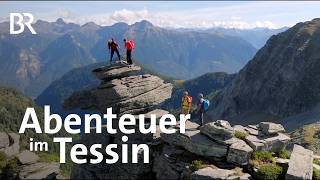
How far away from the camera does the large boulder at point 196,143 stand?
43062 mm

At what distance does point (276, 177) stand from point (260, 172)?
1480 millimetres

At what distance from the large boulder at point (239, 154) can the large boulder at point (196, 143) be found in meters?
0.77

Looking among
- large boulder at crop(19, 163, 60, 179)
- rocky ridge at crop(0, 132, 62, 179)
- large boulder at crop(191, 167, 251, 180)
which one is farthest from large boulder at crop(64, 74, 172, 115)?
large boulder at crop(191, 167, 251, 180)

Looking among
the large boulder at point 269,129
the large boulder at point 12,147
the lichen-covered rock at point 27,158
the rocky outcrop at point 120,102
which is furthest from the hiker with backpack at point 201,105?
the large boulder at point 12,147

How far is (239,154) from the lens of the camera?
42.2 m

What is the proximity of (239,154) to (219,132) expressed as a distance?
9.71 ft

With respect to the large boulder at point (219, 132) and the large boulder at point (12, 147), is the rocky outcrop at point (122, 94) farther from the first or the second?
the large boulder at point (12, 147)

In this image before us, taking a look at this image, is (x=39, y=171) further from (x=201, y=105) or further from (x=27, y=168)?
(x=201, y=105)

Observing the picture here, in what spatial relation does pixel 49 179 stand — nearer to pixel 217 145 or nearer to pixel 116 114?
pixel 116 114

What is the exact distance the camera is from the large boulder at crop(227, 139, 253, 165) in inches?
1655

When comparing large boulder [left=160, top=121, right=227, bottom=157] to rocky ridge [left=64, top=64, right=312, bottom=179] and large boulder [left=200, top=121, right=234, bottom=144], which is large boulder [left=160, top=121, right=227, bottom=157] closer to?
rocky ridge [left=64, top=64, right=312, bottom=179]

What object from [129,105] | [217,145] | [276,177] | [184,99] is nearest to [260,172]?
[276,177]

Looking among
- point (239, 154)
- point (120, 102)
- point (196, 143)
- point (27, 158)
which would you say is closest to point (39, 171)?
point (27, 158)

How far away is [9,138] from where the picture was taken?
82.4 m
